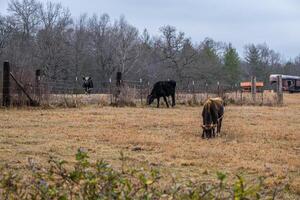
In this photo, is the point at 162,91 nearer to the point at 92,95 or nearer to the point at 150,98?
the point at 150,98

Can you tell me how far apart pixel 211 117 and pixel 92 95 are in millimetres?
14710

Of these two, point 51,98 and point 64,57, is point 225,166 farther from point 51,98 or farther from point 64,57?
point 64,57

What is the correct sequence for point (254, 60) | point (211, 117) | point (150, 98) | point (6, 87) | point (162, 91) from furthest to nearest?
1. point (254, 60)
2. point (162, 91)
3. point (150, 98)
4. point (6, 87)
5. point (211, 117)

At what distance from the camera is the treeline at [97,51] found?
215 ft

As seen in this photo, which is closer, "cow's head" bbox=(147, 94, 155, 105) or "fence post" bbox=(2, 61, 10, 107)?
"fence post" bbox=(2, 61, 10, 107)

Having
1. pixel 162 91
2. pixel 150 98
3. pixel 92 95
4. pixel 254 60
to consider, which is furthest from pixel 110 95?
pixel 254 60

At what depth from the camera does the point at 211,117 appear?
1535 centimetres

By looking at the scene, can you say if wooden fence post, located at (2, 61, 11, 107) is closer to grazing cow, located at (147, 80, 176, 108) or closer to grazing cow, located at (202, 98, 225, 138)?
grazing cow, located at (147, 80, 176, 108)

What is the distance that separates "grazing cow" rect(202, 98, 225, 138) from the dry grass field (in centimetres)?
32

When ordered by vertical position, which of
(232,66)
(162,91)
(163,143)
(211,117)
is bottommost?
(163,143)

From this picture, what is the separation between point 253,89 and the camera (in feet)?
119

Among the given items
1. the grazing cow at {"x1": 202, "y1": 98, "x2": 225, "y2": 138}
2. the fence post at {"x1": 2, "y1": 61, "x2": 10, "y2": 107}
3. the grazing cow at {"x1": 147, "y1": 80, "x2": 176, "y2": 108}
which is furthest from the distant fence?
the grazing cow at {"x1": 202, "y1": 98, "x2": 225, "y2": 138}

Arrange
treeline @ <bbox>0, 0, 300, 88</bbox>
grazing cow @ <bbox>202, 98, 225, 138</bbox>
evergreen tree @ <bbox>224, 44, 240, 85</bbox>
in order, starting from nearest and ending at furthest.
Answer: grazing cow @ <bbox>202, 98, 225, 138</bbox> < treeline @ <bbox>0, 0, 300, 88</bbox> < evergreen tree @ <bbox>224, 44, 240, 85</bbox>

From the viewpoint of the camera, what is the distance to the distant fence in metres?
23.7
